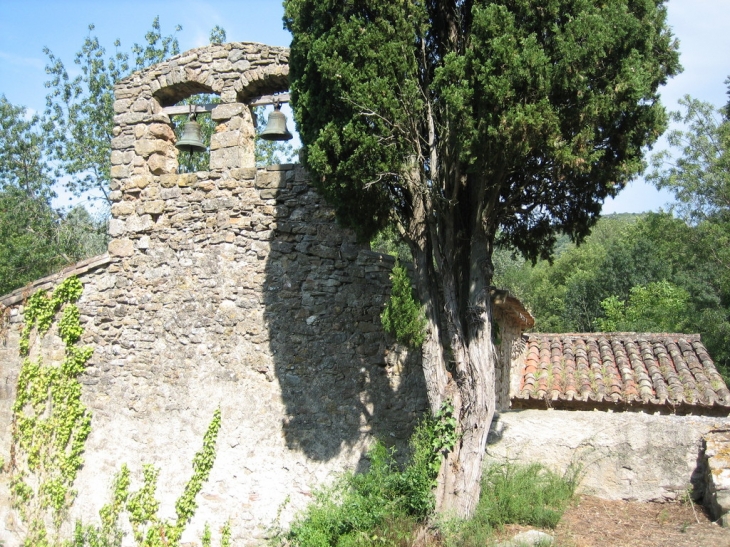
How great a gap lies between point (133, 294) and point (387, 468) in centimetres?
401

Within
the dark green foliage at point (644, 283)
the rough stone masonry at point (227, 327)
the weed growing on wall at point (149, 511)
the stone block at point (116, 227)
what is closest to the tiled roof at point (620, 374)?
the rough stone masonry at point (227, 327)

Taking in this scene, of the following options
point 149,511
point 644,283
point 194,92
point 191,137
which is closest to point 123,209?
point 191,137

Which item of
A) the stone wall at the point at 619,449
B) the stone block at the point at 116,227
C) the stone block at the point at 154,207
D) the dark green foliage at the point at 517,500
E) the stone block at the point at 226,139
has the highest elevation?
the stone block at the point at 226,139

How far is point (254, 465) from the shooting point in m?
7.43

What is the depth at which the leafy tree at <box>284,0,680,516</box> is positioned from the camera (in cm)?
555

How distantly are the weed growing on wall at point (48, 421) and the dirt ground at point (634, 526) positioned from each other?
5599 millimetres

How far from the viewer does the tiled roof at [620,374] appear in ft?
32.2

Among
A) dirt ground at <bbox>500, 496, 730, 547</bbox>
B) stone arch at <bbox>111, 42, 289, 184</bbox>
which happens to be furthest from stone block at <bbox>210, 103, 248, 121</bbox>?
dirt ground at <bbox>500, 496, 730, 547</bbox>

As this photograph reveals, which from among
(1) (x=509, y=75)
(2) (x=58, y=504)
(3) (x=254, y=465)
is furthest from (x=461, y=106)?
(2) (x=58, y=504)

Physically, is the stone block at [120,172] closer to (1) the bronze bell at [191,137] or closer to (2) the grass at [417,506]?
(1) the bronze bell at [191,137]

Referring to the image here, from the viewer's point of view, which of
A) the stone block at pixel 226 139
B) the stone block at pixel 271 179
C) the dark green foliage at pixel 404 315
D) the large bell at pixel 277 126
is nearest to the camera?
the dark green foliage at pixel 404 315

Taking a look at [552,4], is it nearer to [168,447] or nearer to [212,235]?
[212,235]

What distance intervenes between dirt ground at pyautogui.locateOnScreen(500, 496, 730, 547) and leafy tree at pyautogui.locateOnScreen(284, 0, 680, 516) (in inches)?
37.9

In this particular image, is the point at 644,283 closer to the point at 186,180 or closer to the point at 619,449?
the point at 619,449
